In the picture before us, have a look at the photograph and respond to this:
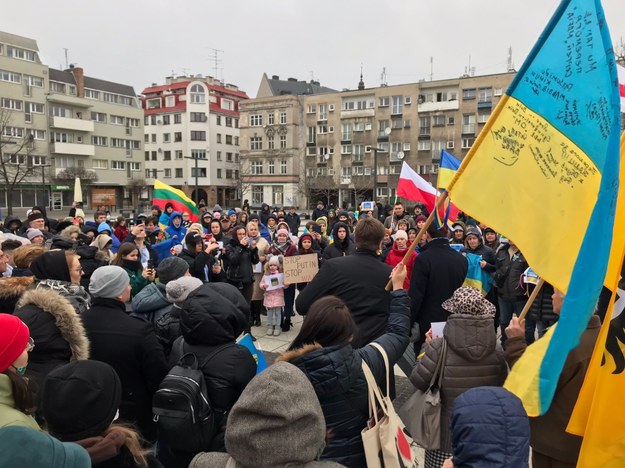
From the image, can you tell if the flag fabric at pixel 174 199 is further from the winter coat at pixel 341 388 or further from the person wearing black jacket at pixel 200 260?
the winter coat at pixel 341 388

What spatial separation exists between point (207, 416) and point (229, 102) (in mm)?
75123

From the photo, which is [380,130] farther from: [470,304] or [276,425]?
[276,425]

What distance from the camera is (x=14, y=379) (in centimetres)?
208

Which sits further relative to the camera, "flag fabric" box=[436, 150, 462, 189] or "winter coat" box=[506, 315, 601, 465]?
"flag fabric" box=[436, 150, 462, 189]

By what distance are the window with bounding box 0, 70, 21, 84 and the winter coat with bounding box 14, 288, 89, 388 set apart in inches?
2333

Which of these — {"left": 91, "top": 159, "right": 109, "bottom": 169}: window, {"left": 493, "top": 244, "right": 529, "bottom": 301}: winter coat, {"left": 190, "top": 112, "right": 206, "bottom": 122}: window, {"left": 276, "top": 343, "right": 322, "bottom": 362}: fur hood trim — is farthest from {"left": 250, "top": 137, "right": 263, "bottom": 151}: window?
{"left": 276, "top": 343, "right": 322, "bottom": 362}: fur hood trim

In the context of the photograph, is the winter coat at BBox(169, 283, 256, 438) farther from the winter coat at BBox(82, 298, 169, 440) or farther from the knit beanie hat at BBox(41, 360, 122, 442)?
the knit beanie hat at BBox(41, 360, 122, 442)

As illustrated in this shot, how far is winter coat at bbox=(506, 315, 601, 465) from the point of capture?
2520mm

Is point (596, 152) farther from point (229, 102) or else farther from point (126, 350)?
point (229, 102)

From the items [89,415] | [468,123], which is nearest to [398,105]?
[468,123]

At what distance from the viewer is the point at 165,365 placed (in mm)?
3221

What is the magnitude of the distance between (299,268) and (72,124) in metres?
58.4

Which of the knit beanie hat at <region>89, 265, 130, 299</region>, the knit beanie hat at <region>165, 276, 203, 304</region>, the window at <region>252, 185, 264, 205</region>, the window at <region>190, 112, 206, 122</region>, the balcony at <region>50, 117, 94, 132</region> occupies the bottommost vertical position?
the knit beanie hat at <region>165, 276, 203, 304</region>

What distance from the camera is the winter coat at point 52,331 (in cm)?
287
